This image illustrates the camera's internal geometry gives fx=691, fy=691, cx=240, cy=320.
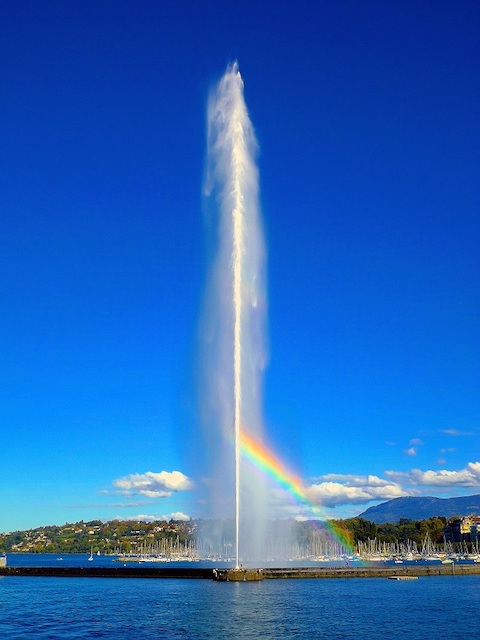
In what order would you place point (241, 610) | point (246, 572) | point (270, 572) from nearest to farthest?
1. point (241, 610)
2. point (246, 572)
3. point (270, 572)

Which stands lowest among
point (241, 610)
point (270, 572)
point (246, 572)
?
point (241, 610)

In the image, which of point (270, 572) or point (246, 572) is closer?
point (246, 572)

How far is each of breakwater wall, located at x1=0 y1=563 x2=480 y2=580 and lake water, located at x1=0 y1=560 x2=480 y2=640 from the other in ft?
13.1

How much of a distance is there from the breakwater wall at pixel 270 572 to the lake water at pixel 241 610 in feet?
13.1

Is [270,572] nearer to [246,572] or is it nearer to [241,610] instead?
[246,572]

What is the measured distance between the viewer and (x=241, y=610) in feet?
180

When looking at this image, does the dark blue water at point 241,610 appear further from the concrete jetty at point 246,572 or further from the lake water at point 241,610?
the concrete jetty at point 246,572

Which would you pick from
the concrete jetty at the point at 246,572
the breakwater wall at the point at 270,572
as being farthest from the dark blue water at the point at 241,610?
the breakwater wall at the point at 270,572

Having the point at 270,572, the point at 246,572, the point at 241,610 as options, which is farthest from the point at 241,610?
the point at 270,572

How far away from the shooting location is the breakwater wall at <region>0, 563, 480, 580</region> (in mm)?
92812

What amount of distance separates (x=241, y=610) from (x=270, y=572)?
3631cm

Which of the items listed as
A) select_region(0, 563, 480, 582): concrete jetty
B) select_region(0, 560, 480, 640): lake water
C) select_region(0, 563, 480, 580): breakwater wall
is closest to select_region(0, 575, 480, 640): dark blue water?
select_region(0, 560, 480, 640): lake water

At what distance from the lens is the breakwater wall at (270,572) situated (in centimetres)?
9281

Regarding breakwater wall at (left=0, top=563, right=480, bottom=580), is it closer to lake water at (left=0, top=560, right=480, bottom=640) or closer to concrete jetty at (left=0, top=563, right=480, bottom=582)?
concrete jetty at (left=0, top=563, right=480, bottom=582)
